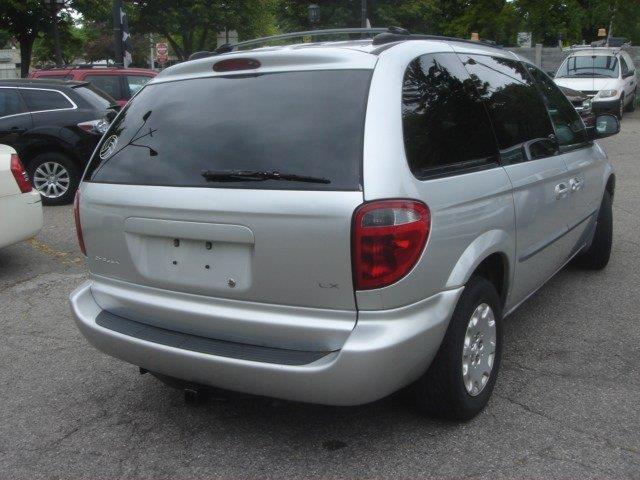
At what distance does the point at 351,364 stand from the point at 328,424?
0.84 meters

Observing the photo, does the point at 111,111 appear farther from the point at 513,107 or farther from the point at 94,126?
the point at 513,107

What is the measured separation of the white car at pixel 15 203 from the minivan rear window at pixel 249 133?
3134 millimetres

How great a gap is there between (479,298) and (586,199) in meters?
2.00

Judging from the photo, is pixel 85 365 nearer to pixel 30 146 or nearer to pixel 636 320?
pixel 636 320

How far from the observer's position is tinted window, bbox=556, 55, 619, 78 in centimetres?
1973

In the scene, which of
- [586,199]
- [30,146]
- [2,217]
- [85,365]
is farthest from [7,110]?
[586,199]

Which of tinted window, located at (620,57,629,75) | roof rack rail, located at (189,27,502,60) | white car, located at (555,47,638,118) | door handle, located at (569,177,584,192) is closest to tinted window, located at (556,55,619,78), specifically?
white car, located at (555,47,638,118)

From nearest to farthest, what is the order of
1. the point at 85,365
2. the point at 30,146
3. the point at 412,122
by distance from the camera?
the point at 412,122 → the point at 85,365 → the point at 30,146

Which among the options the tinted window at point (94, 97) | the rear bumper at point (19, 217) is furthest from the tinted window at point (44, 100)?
the rear bumper at point (19, 217)

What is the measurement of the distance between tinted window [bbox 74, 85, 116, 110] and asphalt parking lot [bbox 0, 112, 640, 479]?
19.5 feet

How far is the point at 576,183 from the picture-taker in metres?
4.72

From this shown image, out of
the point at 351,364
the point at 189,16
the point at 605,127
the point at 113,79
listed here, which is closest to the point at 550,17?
the point at 189,16

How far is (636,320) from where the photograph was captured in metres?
4.94

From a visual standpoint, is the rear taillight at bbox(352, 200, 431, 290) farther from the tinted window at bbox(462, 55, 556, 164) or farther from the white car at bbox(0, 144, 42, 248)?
the white car at bbox(0, 144, 42, 248)
